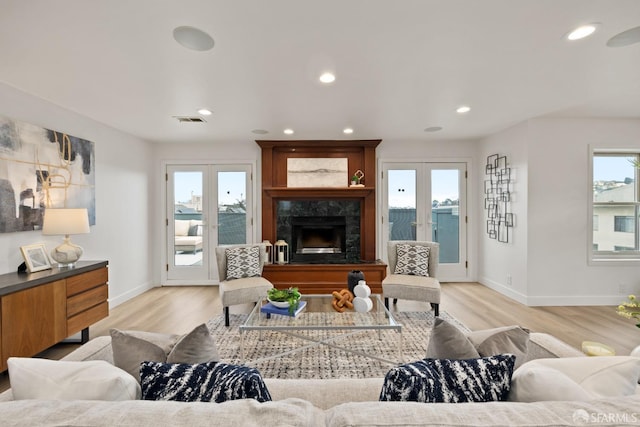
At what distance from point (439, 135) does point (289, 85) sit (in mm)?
2984

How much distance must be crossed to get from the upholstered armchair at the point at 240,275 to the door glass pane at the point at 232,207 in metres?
1.35

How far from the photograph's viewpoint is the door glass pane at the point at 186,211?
520 centimetres

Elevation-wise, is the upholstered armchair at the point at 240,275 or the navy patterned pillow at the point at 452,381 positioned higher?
the navy patterned pillow at the point at 452,381

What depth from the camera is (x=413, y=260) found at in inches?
153

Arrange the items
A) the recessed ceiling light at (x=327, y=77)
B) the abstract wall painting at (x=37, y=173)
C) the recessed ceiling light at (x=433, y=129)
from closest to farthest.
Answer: the recessed ceiling light at (x=327, y=77) < the abstract wall painting at (x=37, y=173) < the recessed ceiling light at (x=433, y=129)

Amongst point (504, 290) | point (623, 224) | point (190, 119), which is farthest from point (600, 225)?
point (190, 119)

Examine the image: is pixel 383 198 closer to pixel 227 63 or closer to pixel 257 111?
pixel 257 111

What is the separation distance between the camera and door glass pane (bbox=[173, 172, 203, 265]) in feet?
17.1

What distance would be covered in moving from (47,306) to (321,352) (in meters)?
2.27

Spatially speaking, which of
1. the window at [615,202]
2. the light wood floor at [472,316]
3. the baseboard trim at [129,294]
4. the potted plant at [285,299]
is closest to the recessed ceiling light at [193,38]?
the potted plant at [285,299]

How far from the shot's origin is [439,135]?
15.9 ft

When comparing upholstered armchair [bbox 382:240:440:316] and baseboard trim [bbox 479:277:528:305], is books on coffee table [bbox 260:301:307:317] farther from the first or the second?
baseboard trim [bbox 479:277:528:305]

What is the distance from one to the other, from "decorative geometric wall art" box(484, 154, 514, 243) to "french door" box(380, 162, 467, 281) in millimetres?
424

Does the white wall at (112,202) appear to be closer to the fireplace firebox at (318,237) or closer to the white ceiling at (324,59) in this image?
the white ceiling at (324,59)
